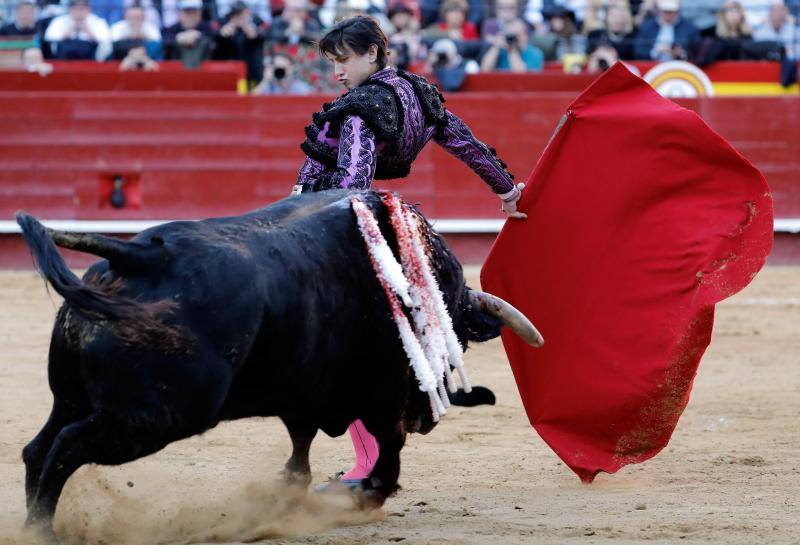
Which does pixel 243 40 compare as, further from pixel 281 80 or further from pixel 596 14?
pixel 596 14

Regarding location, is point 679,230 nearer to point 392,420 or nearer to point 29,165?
point 392,420

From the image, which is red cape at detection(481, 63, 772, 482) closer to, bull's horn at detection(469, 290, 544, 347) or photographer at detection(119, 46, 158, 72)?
bull's horn at detection(469, 290, 544, 347)

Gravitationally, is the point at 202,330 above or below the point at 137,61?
above

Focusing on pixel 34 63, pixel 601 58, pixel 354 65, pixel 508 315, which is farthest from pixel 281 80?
pixel 508 315

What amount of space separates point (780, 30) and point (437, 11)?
2.42 m

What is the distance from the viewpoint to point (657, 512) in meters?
3.07

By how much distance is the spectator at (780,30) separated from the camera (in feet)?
30.2

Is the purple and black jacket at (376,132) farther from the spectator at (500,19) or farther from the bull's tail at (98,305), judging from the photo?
the spectator at (500,19)

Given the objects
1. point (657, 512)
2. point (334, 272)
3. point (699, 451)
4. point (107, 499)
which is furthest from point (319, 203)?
point (699, 451)

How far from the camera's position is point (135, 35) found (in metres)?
8.73

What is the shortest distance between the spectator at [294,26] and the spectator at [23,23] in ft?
4.99

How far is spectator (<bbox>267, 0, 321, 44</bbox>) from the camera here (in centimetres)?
847

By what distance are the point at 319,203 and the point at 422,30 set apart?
249 inches

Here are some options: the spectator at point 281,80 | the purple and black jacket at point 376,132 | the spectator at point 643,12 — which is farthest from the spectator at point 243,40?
the purple and black jacket at point 376,132
